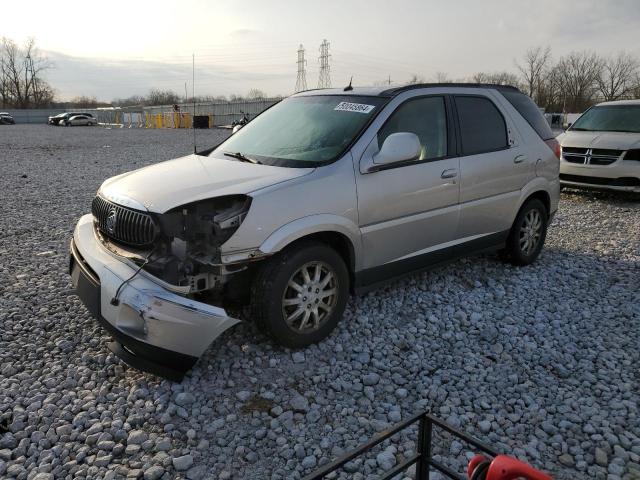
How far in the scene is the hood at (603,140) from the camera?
905cm

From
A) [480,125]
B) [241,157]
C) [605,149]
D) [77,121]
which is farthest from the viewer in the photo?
[77,121]

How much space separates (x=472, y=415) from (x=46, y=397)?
2.62 meters

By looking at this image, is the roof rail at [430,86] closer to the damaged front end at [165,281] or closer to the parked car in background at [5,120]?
the damaged front end at [165,281]

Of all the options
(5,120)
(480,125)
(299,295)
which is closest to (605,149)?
(480,125)

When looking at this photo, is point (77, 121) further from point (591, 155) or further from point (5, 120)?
point (591, 155)

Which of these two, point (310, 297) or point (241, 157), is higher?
point (241, 157)

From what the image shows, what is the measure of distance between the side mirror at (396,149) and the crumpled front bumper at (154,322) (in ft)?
5.40

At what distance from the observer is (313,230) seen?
3.59 meters

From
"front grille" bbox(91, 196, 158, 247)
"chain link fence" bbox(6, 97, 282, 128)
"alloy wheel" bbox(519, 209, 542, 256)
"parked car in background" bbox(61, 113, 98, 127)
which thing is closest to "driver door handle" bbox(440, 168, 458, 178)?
"alloy wheel" bbox(519, 209, 542, 256)

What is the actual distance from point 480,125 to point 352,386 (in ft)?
9.57

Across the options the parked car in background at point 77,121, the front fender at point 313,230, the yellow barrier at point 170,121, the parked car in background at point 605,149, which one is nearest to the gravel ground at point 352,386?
the front fender at point 313,230

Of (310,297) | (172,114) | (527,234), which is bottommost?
(310,297)

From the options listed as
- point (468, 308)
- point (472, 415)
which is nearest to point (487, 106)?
point (468, 308)

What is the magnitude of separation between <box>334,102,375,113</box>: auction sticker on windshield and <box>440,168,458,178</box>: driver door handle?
2.80 ft
